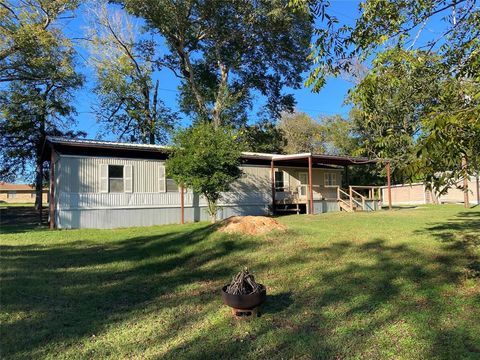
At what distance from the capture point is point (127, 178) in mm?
16469

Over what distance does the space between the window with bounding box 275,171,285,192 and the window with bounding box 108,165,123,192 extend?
8254mm

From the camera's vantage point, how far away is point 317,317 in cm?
479

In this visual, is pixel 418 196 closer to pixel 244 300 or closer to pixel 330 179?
pixel 330 179

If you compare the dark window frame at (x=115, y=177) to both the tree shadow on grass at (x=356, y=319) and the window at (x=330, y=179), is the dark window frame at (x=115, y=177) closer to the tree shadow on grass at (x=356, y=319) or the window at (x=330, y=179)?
Result: the tree shadow on grass at (x=356, y=319)

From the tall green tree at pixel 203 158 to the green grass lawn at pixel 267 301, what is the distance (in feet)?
15.4

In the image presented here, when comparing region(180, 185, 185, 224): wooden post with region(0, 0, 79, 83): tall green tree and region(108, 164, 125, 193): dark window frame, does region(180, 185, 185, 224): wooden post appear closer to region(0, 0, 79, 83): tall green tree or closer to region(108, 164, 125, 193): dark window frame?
region(108, 164, 125, 193): dark window frame

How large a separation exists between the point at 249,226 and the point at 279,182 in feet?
38.9

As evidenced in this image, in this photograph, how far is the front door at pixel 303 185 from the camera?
71.5ft

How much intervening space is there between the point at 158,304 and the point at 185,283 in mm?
1168

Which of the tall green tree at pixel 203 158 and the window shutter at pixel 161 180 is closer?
the tall green tree at pixel 203 158

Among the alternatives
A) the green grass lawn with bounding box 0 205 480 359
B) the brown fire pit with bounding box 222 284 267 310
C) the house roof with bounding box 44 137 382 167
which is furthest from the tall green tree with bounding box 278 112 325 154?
the brown fire pit with bounding box 222 284 267 310

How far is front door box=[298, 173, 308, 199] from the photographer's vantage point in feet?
71.5

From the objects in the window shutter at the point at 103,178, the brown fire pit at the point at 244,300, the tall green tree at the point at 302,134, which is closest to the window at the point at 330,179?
the window shutter at the point at 103,178

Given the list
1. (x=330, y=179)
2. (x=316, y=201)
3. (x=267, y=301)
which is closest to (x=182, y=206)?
(x=316, y=201)
